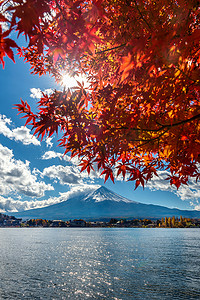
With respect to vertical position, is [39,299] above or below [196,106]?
below

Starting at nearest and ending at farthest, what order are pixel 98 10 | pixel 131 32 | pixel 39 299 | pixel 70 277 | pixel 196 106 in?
1. pixel 98 10
2. pixel 196 106
3. pixel 131 32
4. pixel 39 299
5. pixel 70 277

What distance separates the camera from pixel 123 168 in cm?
724

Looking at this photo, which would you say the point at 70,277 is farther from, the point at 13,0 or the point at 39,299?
the point at 13,0

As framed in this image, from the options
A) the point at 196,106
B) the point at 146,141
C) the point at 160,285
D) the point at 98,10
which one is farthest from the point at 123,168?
the point at 160,285

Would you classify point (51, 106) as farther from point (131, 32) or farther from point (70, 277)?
point (70, 277)

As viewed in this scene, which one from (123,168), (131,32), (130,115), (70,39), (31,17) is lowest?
(123,168)

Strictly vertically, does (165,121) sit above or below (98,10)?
below

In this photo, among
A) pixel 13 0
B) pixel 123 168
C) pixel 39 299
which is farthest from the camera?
pixel 39 299

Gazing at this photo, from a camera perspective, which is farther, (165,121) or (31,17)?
(165,121)

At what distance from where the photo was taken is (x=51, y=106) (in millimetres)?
5777

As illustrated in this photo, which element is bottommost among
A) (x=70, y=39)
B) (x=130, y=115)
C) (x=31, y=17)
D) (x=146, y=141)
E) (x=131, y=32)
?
(x=146, y=141)

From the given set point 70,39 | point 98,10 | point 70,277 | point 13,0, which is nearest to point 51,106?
point 70,39

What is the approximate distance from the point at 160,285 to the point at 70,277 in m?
19.3

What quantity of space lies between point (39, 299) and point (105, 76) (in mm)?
37049
